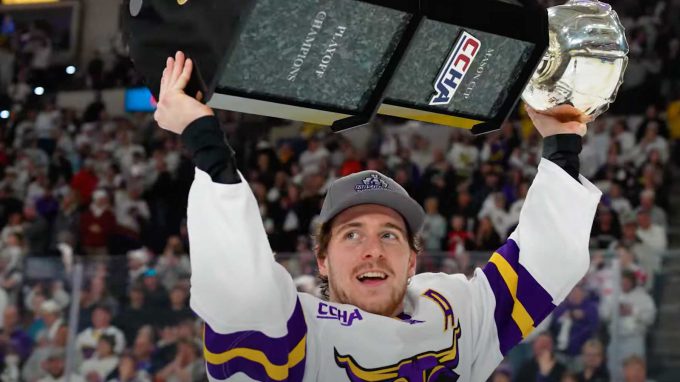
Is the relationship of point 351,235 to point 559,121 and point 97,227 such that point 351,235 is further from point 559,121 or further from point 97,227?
point 97,227

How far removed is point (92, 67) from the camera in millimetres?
15477

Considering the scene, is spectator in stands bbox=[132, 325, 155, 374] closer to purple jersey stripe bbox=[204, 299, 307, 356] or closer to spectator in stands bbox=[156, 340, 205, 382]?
spectator in stands bbox=[156, 340, 205, 382]

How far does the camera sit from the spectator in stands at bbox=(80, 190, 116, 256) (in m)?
10.9

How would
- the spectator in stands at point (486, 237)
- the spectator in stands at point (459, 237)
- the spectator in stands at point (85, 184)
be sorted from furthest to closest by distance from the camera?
the spectator in stands at point (85, 184)
the spectator in stands at point (459, 237)
the spectator in stands at point (486, 237)

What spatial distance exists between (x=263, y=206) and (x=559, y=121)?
305 inches

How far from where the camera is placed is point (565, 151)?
295 cm

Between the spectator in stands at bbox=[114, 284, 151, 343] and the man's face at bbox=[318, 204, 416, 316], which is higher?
the man's face at bbox=[318, 204, 416, 316]

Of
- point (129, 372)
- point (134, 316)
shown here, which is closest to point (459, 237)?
point (134, 316)

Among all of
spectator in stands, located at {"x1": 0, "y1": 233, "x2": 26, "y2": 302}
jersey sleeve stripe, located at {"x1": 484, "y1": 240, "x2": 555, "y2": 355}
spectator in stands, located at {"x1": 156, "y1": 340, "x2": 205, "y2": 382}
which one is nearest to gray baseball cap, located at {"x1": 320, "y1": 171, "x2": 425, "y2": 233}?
jersey sleeve stripe, located at {"x1": 484, "y1": 240, "x2": 555, "y2": 355}

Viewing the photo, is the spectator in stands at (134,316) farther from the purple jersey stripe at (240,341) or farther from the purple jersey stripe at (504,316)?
the purple jersey stripe at (240,341)

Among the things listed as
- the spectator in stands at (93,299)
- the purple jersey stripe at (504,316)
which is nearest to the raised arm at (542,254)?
the purple jersey stripe at (504,316)

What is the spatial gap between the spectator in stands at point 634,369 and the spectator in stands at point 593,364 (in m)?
0.11

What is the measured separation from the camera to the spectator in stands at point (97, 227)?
10.9 m

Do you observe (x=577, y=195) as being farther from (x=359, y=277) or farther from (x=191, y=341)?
(x=191, y=341)
